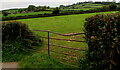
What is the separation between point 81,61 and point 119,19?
73.6 inches

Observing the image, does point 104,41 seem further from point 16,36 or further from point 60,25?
point 60,25

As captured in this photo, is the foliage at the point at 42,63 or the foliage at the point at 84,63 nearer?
the foliage at the point at 84,63

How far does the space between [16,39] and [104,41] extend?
478cm

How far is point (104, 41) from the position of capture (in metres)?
3.88

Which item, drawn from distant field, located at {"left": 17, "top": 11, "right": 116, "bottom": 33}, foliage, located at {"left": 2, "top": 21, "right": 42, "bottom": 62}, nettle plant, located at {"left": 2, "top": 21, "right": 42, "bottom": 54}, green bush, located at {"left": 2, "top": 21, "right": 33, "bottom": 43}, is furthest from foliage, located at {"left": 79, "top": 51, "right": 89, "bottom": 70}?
green bush, located at {"left": 2, "top": 21, "right": 33, "bottom": 43}

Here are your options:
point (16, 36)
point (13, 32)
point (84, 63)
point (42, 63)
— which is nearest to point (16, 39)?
point (16, 36)

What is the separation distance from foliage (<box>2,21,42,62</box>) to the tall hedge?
340 centimetres

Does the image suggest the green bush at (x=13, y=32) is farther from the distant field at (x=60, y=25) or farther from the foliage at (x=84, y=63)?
the foliage at (x=84, y=63)

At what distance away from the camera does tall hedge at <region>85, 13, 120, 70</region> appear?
145 inches

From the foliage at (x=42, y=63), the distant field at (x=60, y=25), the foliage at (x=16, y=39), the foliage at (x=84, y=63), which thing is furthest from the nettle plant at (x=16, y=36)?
the foliage at (x=84, y=63)

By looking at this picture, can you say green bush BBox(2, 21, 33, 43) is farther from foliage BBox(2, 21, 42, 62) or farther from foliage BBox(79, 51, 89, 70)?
foliage BBox(79, 51, 89, 70)

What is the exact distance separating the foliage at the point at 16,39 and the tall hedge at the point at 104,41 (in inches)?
134

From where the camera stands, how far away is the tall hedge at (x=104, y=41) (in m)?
3.69

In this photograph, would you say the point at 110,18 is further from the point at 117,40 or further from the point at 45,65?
the point at 45,65
